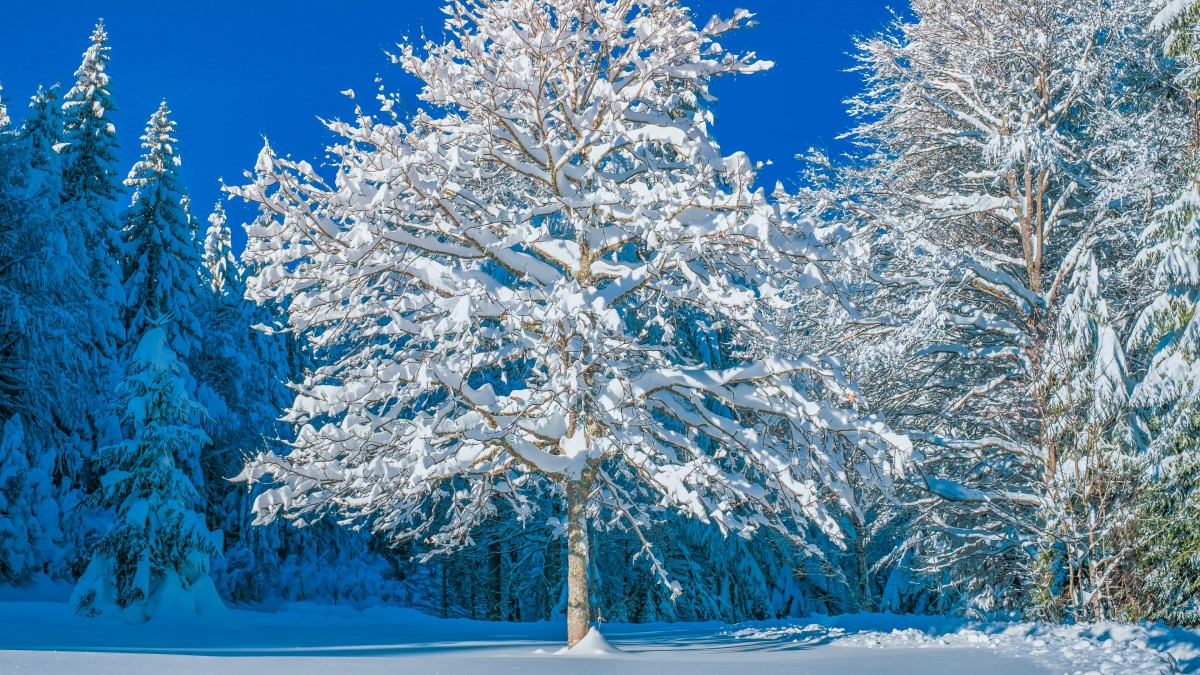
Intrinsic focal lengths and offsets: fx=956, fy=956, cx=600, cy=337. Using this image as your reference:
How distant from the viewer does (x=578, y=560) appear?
8.99 meters

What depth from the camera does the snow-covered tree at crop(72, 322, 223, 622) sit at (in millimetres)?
15359

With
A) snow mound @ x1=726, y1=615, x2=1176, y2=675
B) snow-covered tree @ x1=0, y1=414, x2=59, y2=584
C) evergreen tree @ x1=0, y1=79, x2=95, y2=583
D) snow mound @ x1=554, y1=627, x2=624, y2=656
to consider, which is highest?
evergreen tree @ x1=0, y1=79, x2=95, y2=583

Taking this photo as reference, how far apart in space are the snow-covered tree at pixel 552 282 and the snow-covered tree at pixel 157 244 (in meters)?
14.4

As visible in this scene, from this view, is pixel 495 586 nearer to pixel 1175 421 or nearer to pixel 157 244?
pixel 157 244

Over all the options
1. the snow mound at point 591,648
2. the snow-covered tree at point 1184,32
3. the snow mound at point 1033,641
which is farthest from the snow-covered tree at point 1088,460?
the snow mound at point 591,648

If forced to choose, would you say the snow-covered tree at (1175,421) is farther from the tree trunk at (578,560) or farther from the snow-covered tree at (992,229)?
the tree trunk at (578,560)

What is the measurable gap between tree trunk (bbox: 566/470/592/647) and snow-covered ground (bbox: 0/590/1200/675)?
387mm

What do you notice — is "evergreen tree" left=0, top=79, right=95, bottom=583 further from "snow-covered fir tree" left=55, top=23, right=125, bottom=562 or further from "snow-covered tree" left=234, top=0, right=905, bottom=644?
"snow-covered tree" left=234, top=0, right=905, bottom=644

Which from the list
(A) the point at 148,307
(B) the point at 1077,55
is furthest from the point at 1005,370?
(A) the point at 148,307

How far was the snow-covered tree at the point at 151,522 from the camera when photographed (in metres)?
15.4

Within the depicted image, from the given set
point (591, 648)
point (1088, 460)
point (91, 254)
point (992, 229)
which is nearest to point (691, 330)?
point (992, 229)

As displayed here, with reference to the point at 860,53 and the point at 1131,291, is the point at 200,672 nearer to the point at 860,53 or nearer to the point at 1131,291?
the point at 1131,291

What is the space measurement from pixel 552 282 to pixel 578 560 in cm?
273

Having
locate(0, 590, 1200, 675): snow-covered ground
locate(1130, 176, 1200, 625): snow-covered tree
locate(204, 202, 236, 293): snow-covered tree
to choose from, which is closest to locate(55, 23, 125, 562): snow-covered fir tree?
locate(0, 590, 1200, 675): snow-covered ground
